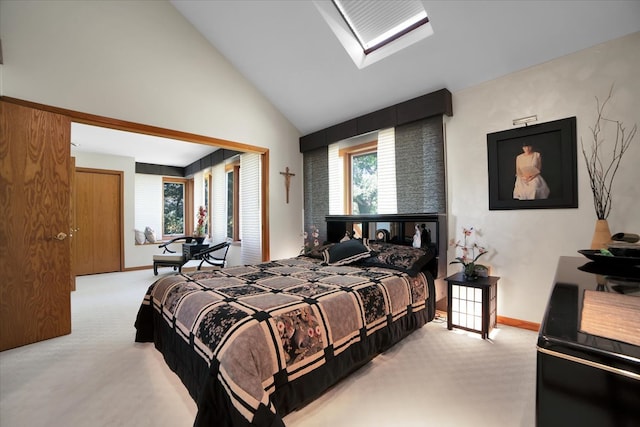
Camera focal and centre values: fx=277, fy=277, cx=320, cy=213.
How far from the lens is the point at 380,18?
2.91 meters

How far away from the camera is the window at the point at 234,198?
593 centimetres

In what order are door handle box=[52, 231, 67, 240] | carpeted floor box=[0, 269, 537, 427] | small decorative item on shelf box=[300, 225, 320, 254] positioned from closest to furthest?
carpeted floor box=[0, 269, 537, 427]
door handle box=[52, 231, 67, 240]
small decorative item on shelf box=[300, 225, 320, 254]

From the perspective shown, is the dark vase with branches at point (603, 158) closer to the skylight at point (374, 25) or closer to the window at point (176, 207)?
the skylight at point (374, 25)

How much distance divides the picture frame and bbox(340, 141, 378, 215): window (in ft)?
4.96

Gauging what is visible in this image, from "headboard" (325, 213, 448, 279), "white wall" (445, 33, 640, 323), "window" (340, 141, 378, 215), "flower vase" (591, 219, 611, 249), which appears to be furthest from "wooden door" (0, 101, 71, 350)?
"flower vase" (591, 219, 611, 249)

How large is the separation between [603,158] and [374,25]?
2.48 metres

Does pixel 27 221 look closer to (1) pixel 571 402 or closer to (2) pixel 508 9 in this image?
(1) pixel 571 402

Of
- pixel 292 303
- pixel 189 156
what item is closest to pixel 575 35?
pixel 292 303

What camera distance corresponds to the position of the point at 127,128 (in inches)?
124

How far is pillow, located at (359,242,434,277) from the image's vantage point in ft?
9.02

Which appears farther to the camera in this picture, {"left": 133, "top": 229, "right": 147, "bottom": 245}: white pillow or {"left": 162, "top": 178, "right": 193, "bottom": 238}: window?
{"left": 162, "top": 178, "right": 193, "bottom": 238}: window

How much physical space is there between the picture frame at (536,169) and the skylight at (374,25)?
1.34 metres

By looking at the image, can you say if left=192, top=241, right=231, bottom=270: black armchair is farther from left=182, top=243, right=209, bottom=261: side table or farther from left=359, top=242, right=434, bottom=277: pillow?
left=359, top=242, right=434, bottom=277: pillow

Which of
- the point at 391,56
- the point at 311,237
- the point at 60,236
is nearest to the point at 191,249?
the point at 311,237
